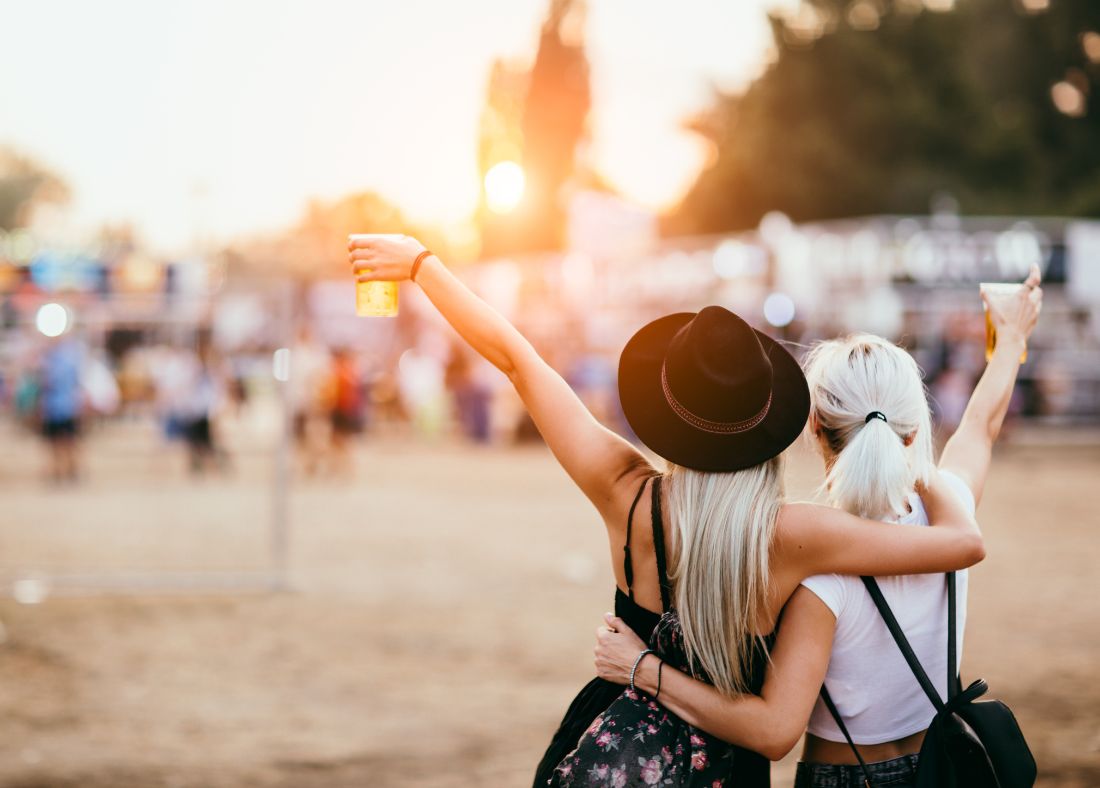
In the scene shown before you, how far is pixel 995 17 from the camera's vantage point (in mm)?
48312

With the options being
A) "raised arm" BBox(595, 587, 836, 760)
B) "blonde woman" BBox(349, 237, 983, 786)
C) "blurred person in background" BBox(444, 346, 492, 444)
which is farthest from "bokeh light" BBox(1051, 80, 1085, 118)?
"raised arm" BBox(595, 587, 836, 760)

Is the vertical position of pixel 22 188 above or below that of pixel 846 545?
above

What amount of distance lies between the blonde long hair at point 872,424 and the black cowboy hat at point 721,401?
0.13 meters

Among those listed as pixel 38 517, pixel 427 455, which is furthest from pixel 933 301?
pixel 38 517

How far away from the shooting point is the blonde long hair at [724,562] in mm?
2209

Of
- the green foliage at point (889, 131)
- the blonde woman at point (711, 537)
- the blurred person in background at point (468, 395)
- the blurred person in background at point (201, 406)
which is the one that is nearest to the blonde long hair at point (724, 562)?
the blonde woman at point (711, 537)

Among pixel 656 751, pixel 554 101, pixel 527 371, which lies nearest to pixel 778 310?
pixel 527 371

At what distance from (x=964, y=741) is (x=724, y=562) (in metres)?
0.59

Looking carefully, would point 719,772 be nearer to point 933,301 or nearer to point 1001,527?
point 1001,527

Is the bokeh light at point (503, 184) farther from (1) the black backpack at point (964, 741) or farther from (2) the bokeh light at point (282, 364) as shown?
(2) the bokeh light at point (282, 364)

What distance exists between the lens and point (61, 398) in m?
14.9

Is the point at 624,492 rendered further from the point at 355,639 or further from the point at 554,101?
the point at 554,101

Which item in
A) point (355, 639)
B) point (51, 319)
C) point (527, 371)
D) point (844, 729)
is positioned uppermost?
point (51, 319)

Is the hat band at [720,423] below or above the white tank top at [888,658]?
above
